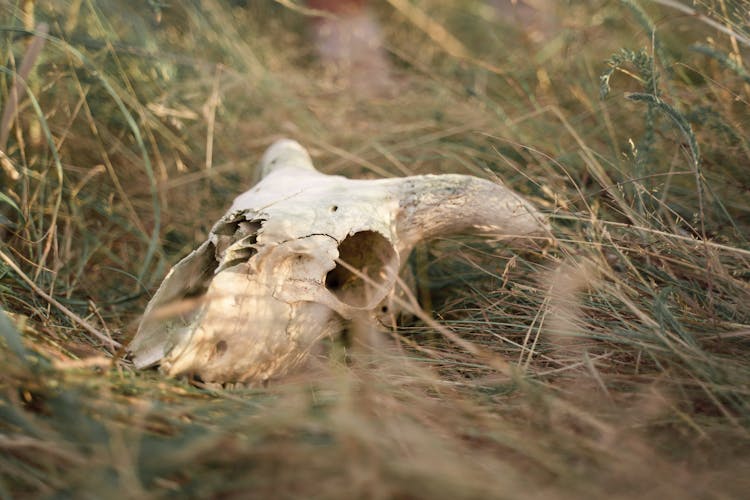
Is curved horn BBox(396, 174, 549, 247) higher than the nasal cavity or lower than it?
higher

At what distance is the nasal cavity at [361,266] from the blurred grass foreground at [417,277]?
0.12 metres

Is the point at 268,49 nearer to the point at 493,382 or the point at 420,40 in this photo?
the point at 420,40

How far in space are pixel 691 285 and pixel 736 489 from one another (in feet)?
2.01

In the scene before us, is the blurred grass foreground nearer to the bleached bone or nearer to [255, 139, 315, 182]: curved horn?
the bleached bone

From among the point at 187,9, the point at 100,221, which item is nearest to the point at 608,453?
the point at 100,221

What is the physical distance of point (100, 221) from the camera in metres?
2.02

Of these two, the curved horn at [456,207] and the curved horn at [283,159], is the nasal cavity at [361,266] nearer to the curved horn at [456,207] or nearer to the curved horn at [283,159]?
the curved horn at [456,207]

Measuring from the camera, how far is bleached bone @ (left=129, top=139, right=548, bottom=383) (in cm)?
121

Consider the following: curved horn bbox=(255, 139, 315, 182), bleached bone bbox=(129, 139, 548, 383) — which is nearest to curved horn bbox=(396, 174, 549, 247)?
bleached bone bbox=(129, 139, 548, 383)

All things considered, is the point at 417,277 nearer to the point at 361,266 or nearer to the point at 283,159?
the point at 361,266

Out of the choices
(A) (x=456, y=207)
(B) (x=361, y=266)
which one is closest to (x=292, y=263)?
(B) (x=361, y=266)

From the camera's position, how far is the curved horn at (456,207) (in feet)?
5.12

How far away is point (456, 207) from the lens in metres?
1.58

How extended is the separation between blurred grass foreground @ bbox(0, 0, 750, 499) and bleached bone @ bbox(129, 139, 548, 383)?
7 cm
